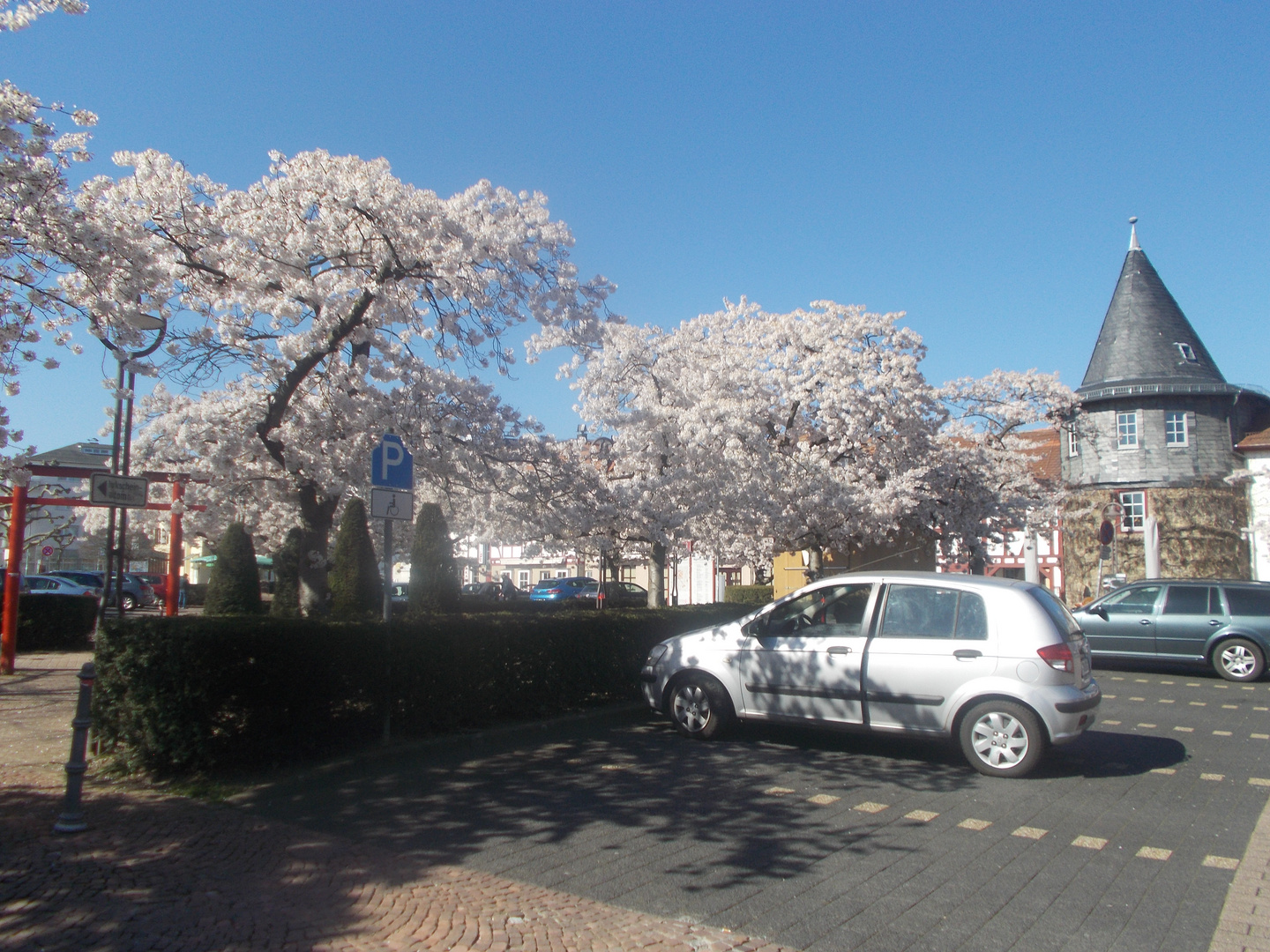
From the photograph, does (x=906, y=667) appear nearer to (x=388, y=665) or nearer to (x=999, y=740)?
(x=999, y=740)

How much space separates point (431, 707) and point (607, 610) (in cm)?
344

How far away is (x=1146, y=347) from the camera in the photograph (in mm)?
38844

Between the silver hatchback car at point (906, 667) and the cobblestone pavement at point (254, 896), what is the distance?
4.02m

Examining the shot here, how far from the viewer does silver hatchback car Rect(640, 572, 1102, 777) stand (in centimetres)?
759

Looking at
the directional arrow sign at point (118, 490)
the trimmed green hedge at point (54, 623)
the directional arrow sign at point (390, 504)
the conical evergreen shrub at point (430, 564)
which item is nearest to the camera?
the directional arrow sign at point (390, 504)

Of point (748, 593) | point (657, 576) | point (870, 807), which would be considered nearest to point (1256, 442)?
point (748, 593)

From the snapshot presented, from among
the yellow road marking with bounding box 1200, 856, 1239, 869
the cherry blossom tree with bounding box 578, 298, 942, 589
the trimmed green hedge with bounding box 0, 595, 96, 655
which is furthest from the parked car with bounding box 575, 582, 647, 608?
the yellow road marking with bounding box 1200, 856, 1239, 869

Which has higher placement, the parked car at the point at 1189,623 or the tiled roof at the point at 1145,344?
the tiled roof at the point at 1145,344

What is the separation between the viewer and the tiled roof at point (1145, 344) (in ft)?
126

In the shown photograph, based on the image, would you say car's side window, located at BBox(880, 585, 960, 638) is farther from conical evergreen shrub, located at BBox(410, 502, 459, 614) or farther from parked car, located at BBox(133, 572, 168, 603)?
parked car, located at BBox(133, 572, 168, 603)

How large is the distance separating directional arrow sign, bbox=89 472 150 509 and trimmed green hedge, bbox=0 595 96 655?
11486 mm

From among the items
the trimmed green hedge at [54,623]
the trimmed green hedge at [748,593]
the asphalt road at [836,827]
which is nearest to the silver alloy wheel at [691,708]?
the asphalt road at [836,827]

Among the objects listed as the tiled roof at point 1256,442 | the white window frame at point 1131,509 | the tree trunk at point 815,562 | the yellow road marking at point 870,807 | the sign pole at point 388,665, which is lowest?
the yellow road marking at point 870,807

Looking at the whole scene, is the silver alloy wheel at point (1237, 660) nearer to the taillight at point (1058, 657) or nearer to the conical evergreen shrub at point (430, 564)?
the taillight at point (1058, 657)
